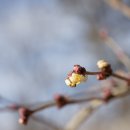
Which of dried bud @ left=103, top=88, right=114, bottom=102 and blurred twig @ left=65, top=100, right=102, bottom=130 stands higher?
blurred twig @ left=65, top=100, right=102, bottom=130

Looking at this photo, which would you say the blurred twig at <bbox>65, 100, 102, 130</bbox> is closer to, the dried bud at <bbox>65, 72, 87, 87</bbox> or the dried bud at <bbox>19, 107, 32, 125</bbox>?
the dried bud at <bbox>19, 107, 32, 125</bbox>

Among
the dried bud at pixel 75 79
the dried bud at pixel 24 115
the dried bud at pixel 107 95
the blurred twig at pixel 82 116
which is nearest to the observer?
the dried bud at pixel 75 79

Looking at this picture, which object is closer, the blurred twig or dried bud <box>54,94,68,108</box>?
dried bud <box>54,94,68,108</box>

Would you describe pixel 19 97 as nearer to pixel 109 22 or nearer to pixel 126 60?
pixel 109 22

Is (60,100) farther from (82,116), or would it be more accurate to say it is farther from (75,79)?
(82,116)

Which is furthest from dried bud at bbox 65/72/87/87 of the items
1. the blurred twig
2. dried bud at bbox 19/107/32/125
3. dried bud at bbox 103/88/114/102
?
the blurred twig

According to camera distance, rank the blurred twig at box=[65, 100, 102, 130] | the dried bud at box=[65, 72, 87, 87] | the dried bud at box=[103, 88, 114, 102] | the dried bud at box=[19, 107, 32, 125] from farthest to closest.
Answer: the blurred twig at box=[65, 100, 102, 130]
the dried bud at box=[103, 88, 114, 102]
the dried bud at box=[19, 107, 32, 125]
the dried bud at box=[65, 72, 87, 87]

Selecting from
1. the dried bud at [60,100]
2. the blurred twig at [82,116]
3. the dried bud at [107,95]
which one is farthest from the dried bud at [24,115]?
the blurred twig at [82,116]

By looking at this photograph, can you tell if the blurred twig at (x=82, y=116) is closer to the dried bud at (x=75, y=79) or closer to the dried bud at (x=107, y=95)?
the dried bud at (x=107, y=95)

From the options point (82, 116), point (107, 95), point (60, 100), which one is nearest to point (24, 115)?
point (60, 100)

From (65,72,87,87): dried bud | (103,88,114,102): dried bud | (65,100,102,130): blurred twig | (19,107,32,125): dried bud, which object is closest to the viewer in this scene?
(65,72,87,87): dried bud

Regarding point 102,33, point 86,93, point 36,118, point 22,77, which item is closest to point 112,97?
point 86,93

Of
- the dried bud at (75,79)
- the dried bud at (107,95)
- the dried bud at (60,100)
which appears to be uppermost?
the dried bud at (107,95)
